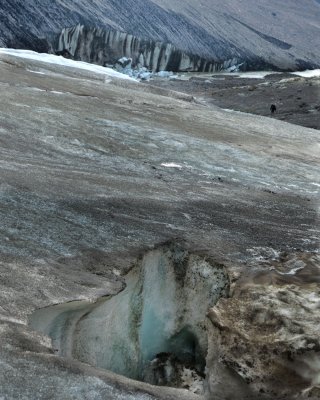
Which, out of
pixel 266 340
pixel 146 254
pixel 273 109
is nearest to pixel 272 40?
pixel 273 109

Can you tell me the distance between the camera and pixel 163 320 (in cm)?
495

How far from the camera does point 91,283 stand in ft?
12.7

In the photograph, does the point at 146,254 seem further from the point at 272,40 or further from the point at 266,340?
the point at 272,40

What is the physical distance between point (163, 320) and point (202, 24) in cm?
3355

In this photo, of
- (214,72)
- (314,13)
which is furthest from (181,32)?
(314,13)

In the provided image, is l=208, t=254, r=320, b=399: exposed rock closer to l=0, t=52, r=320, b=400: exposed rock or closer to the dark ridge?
l=0, t=52, r=320, b=400: exposed rock

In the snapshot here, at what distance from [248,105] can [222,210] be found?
67.0 ft

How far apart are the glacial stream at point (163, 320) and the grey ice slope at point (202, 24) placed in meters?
18.5

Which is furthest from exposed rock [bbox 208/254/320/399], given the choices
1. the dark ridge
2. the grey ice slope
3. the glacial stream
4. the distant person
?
the dark ridge

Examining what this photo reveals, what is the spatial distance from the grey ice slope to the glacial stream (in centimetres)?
1853

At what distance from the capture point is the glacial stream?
14.4ft

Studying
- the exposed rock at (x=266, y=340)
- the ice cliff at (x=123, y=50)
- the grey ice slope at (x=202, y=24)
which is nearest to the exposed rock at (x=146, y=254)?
the exposed rock at (x=266, y=340)

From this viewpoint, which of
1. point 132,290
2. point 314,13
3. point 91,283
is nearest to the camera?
point 91,283

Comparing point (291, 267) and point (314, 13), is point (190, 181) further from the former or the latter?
point (314, 13)
